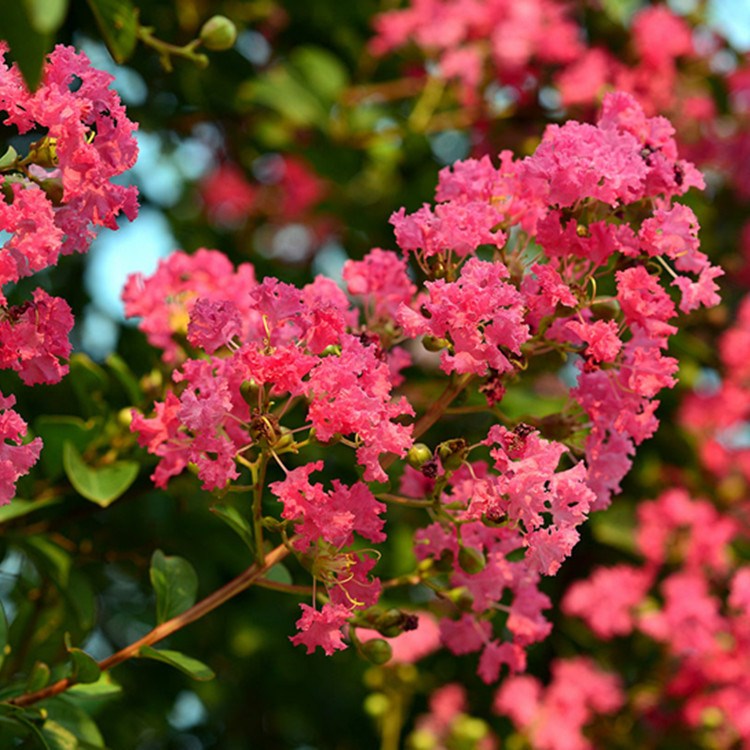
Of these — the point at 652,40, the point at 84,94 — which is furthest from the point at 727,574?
the point at 84,94

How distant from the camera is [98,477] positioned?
1.31 meters

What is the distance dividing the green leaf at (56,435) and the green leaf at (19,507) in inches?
1.8

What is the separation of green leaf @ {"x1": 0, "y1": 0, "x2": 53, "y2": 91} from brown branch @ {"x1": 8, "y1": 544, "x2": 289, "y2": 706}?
1.43ft

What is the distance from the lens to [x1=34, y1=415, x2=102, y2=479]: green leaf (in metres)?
1.36

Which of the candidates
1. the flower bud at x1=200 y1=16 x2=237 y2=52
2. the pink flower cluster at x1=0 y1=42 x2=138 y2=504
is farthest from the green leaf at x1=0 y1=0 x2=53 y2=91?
the flower bud at x1=200 y1=16 x2=237 y2=52

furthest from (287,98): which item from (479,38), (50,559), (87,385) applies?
(50,559)

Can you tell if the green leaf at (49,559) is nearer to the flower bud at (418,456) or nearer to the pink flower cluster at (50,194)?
the pink flower cluster at (50,194)

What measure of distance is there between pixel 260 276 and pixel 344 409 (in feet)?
3.91

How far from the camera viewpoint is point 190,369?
94 cm

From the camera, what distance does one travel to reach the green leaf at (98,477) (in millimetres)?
1245

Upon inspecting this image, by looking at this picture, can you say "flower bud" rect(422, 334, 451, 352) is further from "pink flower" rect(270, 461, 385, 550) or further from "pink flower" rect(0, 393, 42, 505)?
"pink flower" rect(0, 393, 42, 505)

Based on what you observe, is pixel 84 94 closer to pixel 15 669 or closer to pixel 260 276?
pixel 15 669

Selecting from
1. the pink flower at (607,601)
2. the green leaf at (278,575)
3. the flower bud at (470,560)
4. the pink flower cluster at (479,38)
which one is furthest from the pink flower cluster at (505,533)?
the pink flower cluster at (479,38)

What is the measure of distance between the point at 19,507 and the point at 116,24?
55 cm
